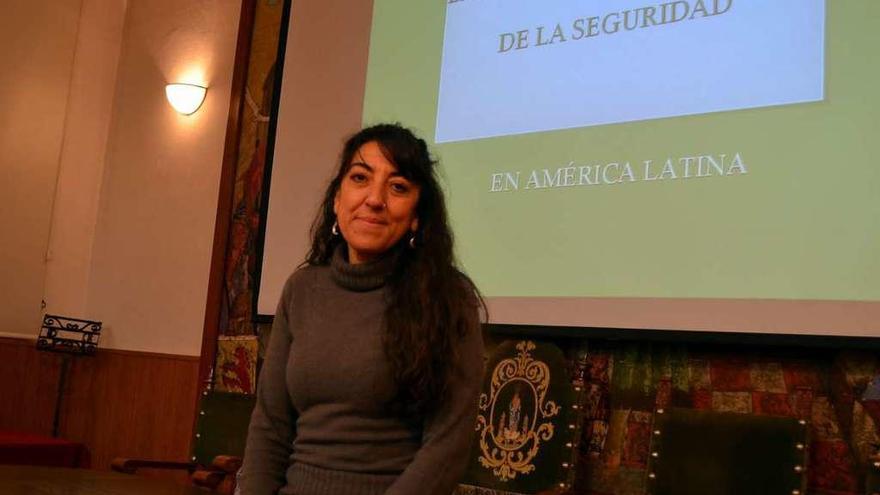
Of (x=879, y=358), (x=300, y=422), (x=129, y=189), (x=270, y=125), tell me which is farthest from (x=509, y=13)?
(x=129, y=189)

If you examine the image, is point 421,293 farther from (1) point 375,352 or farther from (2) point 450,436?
(2) point 450,436

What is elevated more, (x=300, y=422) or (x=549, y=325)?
(x=549, y=325)

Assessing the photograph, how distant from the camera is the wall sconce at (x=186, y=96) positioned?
17.8ft

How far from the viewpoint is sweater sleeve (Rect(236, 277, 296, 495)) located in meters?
1.81

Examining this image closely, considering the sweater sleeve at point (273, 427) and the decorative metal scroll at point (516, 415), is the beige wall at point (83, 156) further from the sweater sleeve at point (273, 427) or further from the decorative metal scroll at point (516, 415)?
the sweater sleeve at point (273, 427)

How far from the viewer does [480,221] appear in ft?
12.4

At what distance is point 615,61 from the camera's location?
346 centimetres

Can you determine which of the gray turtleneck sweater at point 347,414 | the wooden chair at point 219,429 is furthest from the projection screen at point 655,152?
the gray turtleneck sweater at point 347,414

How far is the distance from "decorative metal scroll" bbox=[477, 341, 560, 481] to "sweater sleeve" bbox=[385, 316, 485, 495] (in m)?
1.67

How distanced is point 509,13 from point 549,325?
4.01 ft

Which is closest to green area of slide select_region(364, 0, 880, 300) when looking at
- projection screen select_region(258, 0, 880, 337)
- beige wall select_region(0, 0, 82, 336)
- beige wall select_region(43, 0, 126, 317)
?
projection screen select_region(258, 0, 880, 337)

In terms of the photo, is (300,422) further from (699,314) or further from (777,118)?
(777,118)

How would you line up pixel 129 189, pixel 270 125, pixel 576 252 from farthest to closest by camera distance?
pixel 129 189 → pixel 270 125 → pixel 576 252

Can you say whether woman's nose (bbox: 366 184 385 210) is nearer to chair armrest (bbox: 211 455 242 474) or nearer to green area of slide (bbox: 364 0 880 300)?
green area of slide (bbox: 364 0 880 300)
